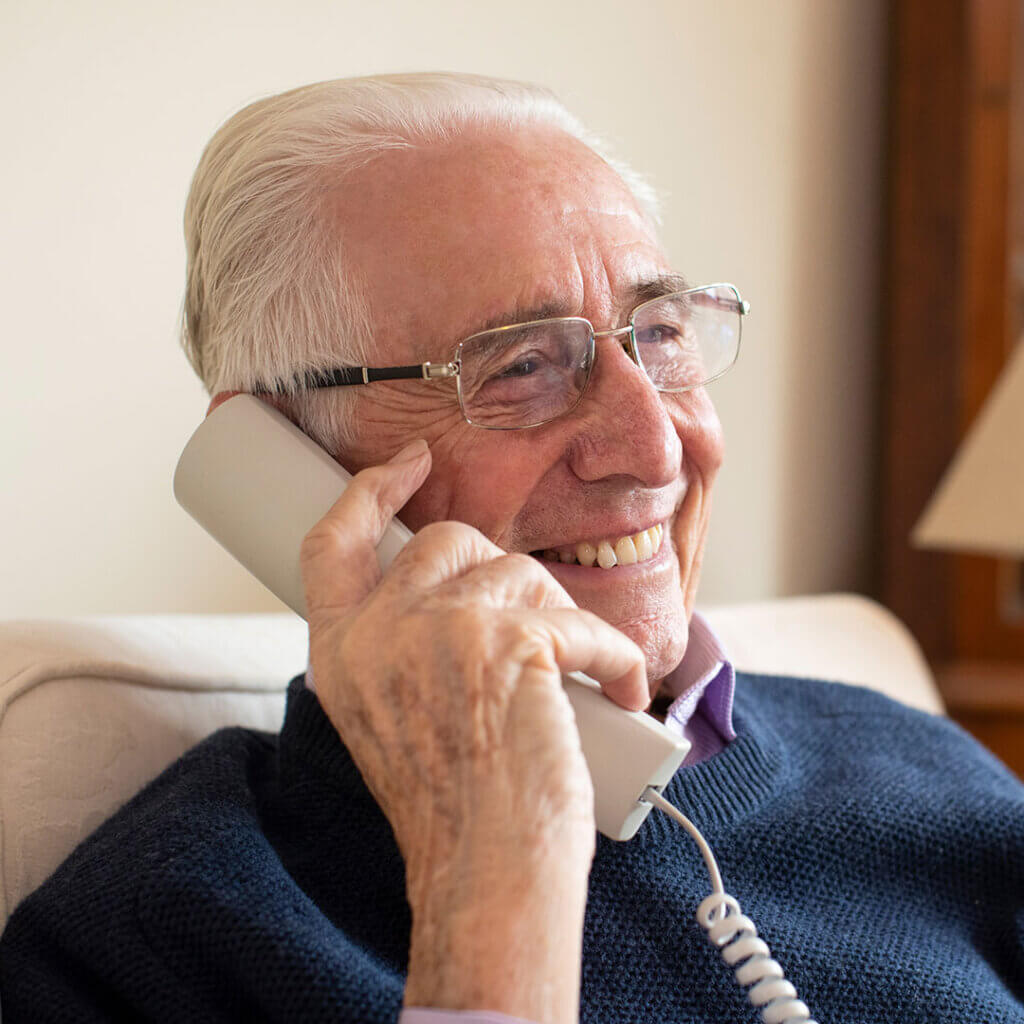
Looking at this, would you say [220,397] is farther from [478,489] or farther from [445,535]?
[445,535]

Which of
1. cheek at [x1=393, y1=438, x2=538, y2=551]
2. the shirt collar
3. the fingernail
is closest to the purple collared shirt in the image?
the shirt collar

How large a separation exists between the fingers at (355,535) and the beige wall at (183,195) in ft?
1.47

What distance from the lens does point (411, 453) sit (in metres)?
0.99

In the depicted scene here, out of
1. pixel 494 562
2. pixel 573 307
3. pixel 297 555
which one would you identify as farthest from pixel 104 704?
pixel 573 307

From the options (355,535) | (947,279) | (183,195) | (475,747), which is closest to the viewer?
(475,747)

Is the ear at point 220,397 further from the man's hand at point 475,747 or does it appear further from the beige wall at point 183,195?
the man's hand at point 475,747

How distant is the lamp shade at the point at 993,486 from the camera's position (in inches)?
78.5

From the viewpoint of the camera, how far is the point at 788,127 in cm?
225

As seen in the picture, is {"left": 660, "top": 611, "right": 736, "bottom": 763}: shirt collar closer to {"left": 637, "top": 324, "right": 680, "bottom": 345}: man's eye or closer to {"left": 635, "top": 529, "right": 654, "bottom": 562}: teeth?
{"left": 635, "top": 529, "right": 654, "bottom": 562}: teeth

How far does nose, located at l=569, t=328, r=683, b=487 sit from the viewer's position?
103cm

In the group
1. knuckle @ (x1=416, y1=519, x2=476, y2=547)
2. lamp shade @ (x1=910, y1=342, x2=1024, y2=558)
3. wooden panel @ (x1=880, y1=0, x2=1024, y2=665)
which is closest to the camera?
knuckle @ (x1=416, y1=519, x2=476, y2=547)

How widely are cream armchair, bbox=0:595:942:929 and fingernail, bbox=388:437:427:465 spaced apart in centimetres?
32

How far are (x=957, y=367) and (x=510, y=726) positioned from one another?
196 centimetres

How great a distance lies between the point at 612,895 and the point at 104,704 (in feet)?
1.58
